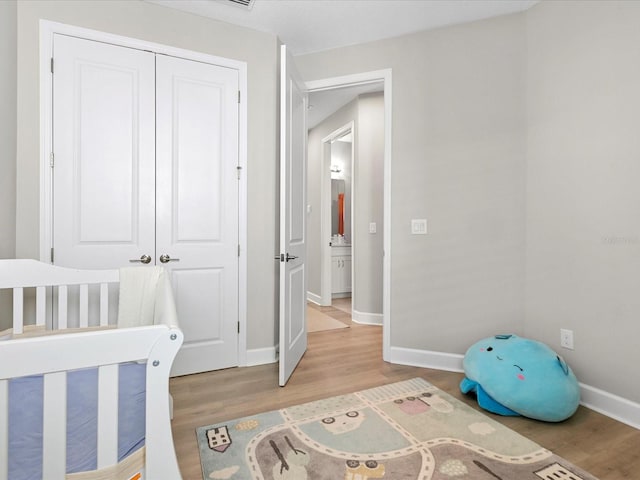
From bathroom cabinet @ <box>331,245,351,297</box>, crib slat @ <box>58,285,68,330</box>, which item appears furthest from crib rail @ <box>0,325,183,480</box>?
bathroom cabinet @ <box>331,245,351,297</box>

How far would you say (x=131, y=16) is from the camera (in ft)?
7.43

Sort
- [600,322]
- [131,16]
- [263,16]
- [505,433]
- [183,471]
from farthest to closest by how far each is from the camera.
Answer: [263,16] → [131,16] → [600,322] → [505,433] → [183,471]

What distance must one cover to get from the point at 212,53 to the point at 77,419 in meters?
2.47

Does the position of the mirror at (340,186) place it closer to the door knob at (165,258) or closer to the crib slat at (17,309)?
the door knob at (165,258)

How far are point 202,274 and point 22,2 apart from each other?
6.28 ft

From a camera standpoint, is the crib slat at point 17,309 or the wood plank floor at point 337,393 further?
the crib slat at point 17,309

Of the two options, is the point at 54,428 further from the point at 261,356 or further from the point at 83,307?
the point at 261,356

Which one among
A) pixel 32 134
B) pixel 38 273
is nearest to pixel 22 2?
pixel 32 134

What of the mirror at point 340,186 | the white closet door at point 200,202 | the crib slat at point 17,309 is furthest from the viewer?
the mirror at point 340,186

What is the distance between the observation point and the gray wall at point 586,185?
1871mm

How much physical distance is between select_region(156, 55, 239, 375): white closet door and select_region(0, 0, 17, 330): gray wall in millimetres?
760

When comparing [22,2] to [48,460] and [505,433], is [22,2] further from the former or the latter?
[505,433]

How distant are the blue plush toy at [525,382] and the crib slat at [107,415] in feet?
6.08

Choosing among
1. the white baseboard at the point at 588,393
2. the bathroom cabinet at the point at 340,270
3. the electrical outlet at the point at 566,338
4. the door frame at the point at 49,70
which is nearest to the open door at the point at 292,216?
the door frame at the point at 49,70
